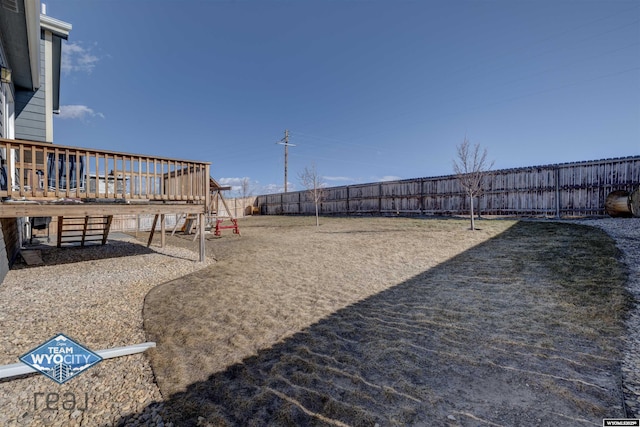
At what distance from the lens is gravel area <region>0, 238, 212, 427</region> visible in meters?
2.28

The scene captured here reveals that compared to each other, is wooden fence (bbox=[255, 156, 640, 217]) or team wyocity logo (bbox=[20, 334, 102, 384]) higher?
wooden fence (bbox=[255, 156, 640, 217])

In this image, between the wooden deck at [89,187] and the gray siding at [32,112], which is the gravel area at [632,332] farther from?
the gray siding at [32,112]

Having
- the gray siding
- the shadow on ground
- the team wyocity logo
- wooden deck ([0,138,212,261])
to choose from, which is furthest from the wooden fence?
the gray siding

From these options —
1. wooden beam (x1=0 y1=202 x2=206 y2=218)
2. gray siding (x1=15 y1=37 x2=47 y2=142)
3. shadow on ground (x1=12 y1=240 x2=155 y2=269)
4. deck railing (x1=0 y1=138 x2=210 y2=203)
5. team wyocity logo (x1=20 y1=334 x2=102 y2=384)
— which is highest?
gray siding (x1=15 y1=37 x2=47 y2=142)

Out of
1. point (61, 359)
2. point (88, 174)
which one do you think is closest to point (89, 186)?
point (88, 174)

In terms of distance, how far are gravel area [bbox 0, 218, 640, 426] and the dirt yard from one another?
6.3 inches

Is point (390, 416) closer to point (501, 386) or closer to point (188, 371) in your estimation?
point (501, 386)

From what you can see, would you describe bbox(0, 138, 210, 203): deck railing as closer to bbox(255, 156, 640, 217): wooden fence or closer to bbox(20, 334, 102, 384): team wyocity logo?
bbox(20, 334, 102, 384): team wyocity logo

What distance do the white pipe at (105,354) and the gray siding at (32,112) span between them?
9941mm

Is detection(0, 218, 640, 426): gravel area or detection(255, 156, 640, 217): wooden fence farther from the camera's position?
detection(255, 156, 640, 217): wooden fence

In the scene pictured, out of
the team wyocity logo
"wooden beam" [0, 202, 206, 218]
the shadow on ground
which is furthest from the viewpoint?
the shadow on ground

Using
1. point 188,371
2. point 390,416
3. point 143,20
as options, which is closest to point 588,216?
point 390,416

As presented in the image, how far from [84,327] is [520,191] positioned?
52.2ft

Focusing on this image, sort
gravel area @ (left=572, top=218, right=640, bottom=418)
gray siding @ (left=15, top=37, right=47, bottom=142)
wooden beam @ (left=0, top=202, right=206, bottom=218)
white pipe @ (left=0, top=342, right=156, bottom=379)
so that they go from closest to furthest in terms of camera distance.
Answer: gravel area @ (left=572, top=218, right=640, bottom=418)
white pipe @ (left=0, top=342, right=156, bottom=379)
wooden beam @ (left=0, top=202, right=206, bottom=218)
gray siding @ (left=15, top=37, right=47, bottom=142)
